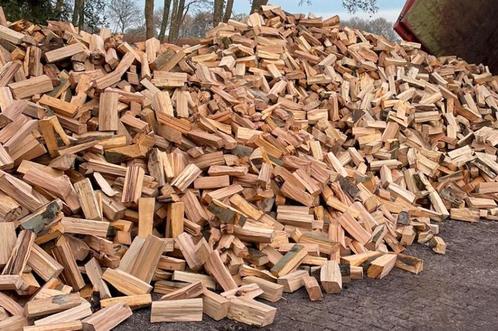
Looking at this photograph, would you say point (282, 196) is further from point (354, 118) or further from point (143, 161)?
point (354, 118)

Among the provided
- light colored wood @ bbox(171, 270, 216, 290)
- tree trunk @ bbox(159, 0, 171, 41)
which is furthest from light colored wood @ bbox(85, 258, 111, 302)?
tree trunk @ bbox(159, 0, 171, 41)

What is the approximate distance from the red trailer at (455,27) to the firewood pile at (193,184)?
329cm

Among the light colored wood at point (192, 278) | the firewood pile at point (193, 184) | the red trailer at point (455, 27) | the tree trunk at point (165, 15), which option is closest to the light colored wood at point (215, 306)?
the firewood pile at point (193, 184)

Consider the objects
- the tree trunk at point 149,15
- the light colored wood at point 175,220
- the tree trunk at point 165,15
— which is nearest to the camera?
the light colored wood at point 175,220

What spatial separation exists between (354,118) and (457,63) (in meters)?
3.21

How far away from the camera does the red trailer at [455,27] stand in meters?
9.52

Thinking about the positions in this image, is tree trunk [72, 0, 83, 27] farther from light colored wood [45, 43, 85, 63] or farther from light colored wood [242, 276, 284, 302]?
light colored wood [242, 276, 284, 302]

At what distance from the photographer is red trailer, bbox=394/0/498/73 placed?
9523 mm

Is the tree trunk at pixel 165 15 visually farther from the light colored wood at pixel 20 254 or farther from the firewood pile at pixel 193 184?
the light colored wood at pixel 20 254

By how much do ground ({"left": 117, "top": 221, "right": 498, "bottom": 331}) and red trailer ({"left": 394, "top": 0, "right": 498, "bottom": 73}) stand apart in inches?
225

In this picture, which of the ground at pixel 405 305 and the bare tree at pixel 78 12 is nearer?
the ground at pixel 405 305

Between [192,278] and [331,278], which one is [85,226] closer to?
[192,278]

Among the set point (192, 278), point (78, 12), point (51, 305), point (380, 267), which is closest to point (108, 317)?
point (51, 305)

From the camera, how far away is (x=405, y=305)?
12.8ft
